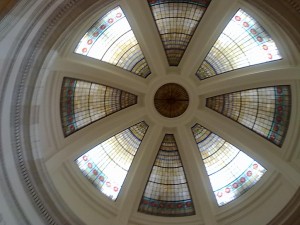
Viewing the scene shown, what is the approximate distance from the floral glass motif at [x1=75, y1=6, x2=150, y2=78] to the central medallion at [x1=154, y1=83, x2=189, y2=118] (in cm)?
118

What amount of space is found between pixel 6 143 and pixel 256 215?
28.9 ft

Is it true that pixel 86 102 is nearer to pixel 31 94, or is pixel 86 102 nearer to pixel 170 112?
pixel 170 112

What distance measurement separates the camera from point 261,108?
14078 mm

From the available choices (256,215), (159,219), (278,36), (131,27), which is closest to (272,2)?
(278,36)

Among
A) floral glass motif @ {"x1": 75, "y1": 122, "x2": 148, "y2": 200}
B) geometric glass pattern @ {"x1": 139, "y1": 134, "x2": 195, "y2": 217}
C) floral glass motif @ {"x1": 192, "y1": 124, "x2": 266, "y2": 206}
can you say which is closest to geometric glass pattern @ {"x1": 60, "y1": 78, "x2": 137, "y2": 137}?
floral glass motif @ {"x1": 75, "y1": 122, "x2": 148, "y2": 200}

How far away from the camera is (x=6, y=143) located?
874cm

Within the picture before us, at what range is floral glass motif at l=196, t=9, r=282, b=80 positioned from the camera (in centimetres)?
1234

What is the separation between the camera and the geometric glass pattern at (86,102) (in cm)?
1284

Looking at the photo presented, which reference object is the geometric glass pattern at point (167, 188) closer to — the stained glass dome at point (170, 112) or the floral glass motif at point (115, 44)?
the stained glass dome at point (170, 112)

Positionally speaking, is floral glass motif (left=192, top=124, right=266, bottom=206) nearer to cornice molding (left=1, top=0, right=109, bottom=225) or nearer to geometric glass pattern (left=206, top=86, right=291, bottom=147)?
geometric glass pattern (left=206, top=86, right=291, bottom=147)

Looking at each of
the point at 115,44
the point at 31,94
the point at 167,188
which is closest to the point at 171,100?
the point at 115,44

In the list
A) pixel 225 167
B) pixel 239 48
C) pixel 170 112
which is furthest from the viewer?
pixel 170 112

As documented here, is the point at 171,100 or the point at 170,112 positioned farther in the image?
the point at 170,112

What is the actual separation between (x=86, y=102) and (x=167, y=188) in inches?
206
